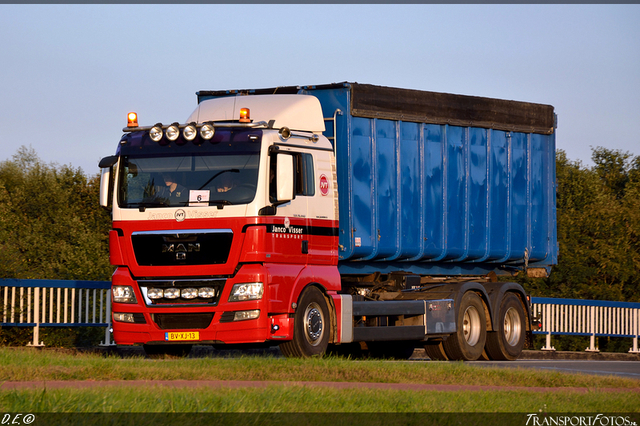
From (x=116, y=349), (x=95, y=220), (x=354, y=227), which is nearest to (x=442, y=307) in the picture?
(x=354, y=227)

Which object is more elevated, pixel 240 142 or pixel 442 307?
pixel 240 142

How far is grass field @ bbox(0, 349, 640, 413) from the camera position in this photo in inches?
309

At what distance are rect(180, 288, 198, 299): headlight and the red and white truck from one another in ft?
0.05

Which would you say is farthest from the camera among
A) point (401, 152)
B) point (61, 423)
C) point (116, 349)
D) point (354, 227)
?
point (116, 349)

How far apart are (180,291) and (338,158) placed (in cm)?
356

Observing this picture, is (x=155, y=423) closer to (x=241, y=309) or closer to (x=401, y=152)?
(x=241, y=309)

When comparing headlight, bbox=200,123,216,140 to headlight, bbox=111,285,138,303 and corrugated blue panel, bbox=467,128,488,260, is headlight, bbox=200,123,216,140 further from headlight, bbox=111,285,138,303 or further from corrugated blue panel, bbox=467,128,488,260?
corrugated blue panel, bbox=467,128,488,260

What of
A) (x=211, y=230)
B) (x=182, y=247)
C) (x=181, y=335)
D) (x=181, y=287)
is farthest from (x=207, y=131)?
(x=181, y=335)

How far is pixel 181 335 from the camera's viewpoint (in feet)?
42.9

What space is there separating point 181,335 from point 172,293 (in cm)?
59

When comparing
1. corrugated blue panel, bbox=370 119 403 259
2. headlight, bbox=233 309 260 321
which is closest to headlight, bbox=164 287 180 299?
headlight, bbox=233 309 260 321

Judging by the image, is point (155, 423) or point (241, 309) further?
point (241, 309)

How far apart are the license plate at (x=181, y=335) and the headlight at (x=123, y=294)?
71 centimetres

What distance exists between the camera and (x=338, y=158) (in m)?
15.1
